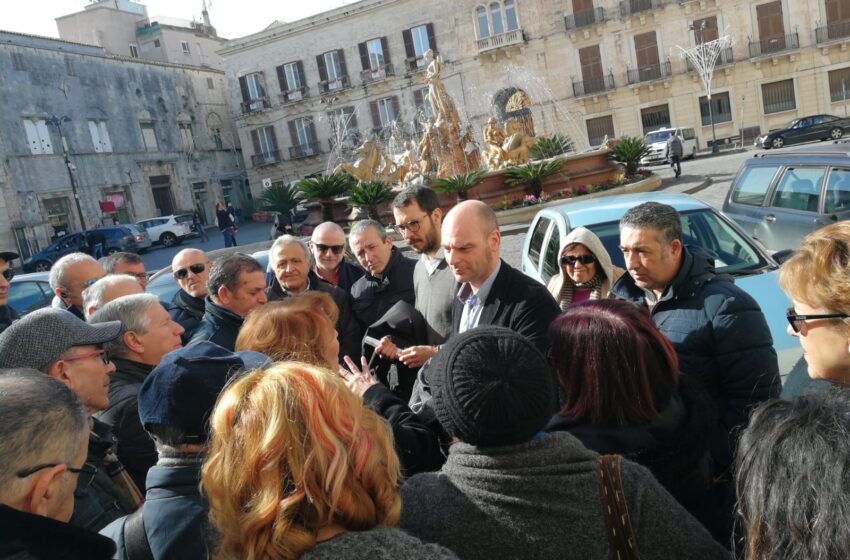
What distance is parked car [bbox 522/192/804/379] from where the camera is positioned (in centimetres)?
431

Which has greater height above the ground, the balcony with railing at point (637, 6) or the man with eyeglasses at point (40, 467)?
the balcony with railing at point (637, 6)

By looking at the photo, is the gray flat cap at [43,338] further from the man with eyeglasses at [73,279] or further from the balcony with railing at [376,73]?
the balcony with railing at [376,73]

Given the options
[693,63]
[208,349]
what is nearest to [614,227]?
[208,349]

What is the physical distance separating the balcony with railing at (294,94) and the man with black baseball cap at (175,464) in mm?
44414

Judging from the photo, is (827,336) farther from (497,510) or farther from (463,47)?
(463,47)

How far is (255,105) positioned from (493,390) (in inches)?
1854

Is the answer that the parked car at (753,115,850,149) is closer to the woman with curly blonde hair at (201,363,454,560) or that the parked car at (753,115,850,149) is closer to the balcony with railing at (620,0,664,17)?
the balcony with railing at (620,0,664,17)

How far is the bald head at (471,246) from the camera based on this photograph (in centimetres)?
340

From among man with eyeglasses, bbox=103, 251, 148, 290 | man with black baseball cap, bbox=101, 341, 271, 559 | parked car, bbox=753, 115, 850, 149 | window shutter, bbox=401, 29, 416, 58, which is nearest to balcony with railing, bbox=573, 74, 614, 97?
parked car, bbox=753, 115, 850, 149

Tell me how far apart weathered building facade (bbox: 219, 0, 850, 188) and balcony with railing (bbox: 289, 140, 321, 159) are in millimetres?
84

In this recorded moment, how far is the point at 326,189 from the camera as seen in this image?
19.3m

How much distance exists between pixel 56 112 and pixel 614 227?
3886cm

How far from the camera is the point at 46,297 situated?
968 cm

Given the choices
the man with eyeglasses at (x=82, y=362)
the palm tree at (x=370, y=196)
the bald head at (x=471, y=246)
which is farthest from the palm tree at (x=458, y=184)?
the man with eyeglasses at (x=82, y=362)
